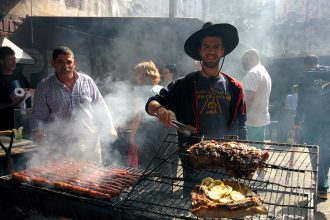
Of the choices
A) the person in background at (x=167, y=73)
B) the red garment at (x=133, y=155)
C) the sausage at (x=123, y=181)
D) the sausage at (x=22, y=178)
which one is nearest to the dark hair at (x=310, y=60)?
the person in background at (x=167, y=73)

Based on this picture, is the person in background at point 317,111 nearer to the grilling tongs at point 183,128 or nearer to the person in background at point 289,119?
the grilling tongs at point 183,128

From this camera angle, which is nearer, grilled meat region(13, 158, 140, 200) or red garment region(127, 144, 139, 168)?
grilled meat region(13, 158, 140, 200)

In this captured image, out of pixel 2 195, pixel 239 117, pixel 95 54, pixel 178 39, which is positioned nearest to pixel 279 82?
pixel 178 39

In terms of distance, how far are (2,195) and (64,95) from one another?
1.62m

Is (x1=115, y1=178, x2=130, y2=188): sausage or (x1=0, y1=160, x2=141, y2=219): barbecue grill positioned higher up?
(x1=115, y1=178, x2=130, y2=188): sausage

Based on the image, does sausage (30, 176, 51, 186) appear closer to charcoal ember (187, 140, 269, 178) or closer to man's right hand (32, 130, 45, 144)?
man's right hand (32, 130, 45, 144)

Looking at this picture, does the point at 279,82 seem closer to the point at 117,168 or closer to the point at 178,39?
the point at 178,39

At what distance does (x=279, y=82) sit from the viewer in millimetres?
16406

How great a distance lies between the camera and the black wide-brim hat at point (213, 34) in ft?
11.8

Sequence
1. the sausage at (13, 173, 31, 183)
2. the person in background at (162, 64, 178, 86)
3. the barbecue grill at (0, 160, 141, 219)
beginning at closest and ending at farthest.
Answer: the barbecue grill at (0, 160, 141, 219)
the sausage at (13, 173, 31, 183)
the person in background at (162, 64, 178, 86)

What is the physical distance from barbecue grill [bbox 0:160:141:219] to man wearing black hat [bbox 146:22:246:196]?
0.92 metres

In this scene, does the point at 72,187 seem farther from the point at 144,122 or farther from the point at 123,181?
the point at 144,122

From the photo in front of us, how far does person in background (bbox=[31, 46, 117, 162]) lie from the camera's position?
4.46 meters

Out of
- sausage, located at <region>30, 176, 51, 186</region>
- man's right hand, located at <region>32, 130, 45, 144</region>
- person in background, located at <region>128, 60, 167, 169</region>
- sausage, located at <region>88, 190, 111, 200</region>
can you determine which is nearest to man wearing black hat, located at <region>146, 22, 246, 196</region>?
sausage, located at <region>88, 190, 111, 200</region>
